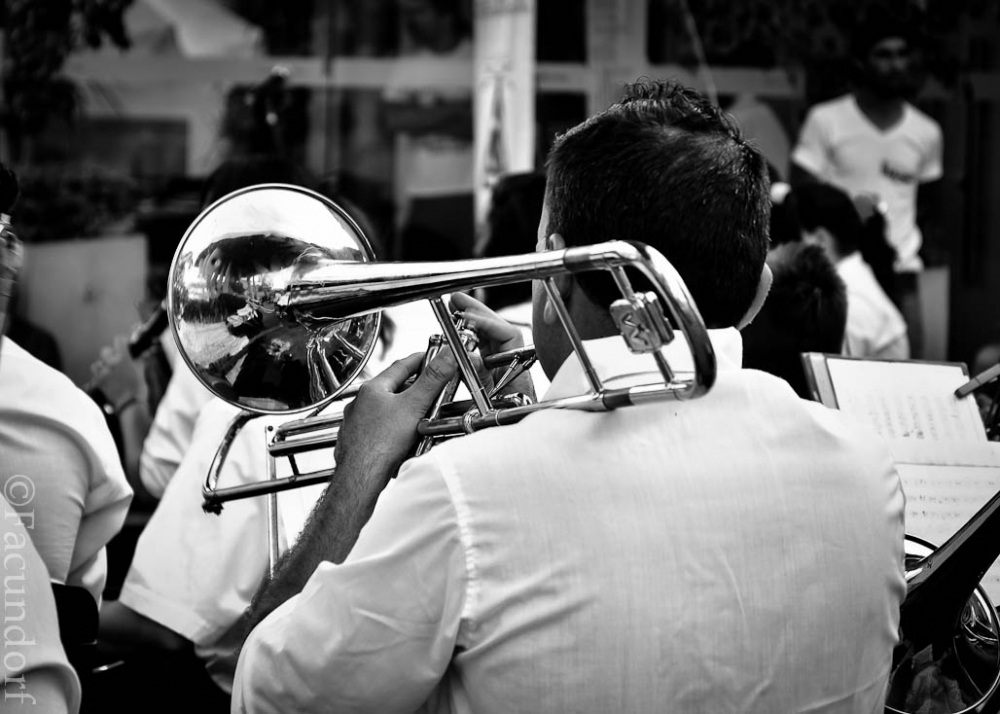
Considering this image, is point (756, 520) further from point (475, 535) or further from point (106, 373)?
point (106, 373)

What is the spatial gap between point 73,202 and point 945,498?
4.81 m

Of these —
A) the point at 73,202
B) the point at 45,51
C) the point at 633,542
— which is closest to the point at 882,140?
the point at 73,202

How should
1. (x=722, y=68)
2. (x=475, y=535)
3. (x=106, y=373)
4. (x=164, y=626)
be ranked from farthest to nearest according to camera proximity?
(x=722, y=68), (x=106, y=373), (x=164, y=626), (x=475, y=535)

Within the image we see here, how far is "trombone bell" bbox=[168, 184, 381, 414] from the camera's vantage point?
2.03 meters

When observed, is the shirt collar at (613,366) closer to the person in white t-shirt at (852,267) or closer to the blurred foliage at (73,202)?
the person in white t-shirt at (852,267)

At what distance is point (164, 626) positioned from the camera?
271 centimetres

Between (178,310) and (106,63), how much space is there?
436 cm

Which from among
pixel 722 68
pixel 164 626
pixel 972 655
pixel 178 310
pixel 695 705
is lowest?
pixel 164 626

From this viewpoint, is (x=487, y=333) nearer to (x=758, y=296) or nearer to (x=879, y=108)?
(x=758, y=296)

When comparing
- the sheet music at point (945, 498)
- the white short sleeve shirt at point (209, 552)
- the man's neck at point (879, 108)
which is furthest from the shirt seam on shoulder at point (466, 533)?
the man's neck at point (879, 108)

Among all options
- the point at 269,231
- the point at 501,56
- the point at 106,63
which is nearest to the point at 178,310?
the point at 269,231

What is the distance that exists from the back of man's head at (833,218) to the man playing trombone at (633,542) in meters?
3.24

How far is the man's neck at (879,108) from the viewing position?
6.00m

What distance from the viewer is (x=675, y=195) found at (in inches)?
59.3
